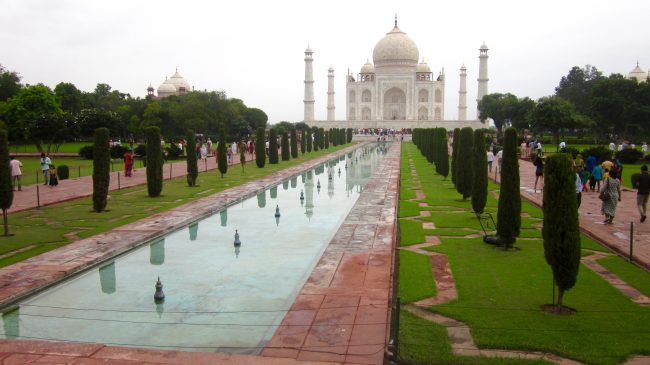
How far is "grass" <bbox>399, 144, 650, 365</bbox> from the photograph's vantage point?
3814 millimetres

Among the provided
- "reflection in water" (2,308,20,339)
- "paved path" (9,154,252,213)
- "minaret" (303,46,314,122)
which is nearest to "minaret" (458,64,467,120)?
"minaret" (303,46,314,122)

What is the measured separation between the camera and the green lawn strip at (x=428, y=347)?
3.60m

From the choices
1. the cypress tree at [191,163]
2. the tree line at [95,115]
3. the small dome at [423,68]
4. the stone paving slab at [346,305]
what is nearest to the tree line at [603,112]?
the tree line at [95,115]

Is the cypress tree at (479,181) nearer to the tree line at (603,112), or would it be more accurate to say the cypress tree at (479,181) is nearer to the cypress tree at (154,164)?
the cypress tree at (154,164)

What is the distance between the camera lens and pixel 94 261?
623 cm

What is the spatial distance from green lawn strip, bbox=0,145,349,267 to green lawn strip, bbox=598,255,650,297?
21.1ft

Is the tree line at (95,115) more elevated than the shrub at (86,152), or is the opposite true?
the tree line at (95,115)

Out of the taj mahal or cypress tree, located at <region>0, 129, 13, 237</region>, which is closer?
cypress tree, located at <region>0, 129, 13, 237</region>

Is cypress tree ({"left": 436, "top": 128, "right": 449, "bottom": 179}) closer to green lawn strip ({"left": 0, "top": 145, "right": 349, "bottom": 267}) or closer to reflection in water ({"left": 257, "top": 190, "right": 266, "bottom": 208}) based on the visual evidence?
reflection in water ({"left": 257, "top": 190, "right": 266, "bottom": 208})

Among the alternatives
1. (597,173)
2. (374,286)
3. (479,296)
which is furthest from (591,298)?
(597,173)

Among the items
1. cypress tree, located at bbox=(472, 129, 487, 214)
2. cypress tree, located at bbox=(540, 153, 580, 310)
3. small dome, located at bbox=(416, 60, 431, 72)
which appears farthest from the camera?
small dome, located at bbox=(416, 60, 431, 72)

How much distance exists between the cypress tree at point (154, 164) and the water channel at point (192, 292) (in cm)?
322

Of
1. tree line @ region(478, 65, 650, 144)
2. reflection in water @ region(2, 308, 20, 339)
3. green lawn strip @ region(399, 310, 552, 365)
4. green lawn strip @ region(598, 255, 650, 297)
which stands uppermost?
tree line @ region(478, 65, 650, 144)

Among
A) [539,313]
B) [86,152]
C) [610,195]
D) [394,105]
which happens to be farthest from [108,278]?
[394,105]
